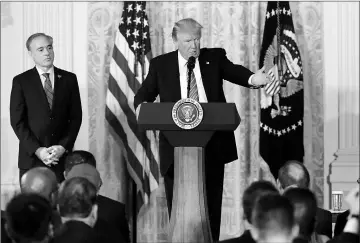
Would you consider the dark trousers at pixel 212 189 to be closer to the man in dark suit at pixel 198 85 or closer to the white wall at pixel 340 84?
the man in dark suit at pixel 198 85

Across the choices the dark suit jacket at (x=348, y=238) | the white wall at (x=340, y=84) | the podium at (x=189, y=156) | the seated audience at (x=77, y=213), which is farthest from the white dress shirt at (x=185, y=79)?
the dark suit jacket at (x=348, y=238)

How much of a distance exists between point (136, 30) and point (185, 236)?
11.9 ft

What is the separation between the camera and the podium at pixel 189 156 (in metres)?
5.84

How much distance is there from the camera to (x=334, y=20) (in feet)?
30.5

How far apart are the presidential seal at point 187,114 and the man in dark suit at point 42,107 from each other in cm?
172

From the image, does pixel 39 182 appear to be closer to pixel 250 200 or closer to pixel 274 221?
pixel 250 200

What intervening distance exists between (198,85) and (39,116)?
4.92 feet

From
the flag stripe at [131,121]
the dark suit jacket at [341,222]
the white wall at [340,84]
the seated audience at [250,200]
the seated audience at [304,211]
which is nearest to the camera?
the seated audience at [250,200]

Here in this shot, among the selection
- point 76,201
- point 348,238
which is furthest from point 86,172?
point 348,238

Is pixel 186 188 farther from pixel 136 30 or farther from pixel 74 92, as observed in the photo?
pixel 136 30

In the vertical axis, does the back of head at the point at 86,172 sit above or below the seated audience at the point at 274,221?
above

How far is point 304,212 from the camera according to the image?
428cm

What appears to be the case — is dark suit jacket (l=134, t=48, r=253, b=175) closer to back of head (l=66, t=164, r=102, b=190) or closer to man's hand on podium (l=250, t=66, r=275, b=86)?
man's hand on podium (l=250, t=66, r=275, b=86)

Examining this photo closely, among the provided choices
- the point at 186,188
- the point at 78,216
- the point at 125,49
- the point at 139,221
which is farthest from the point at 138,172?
the point at 78,216
